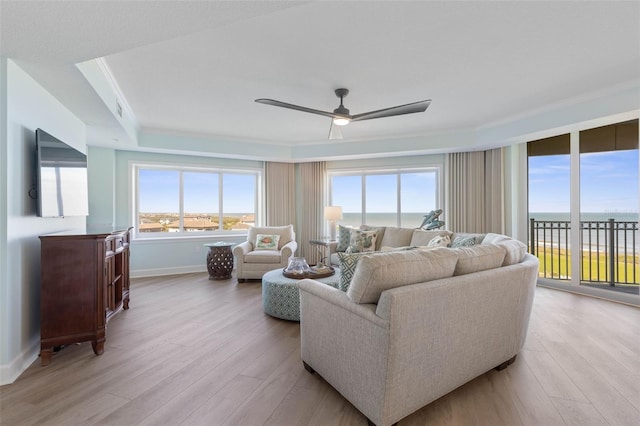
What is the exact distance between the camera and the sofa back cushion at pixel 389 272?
5.15 ft

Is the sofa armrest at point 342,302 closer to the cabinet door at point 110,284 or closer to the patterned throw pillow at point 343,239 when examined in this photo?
the cabinet door at point 110,284

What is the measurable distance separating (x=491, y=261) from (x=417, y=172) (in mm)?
4305

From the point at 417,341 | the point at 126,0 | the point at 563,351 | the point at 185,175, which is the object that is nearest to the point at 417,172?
the point at 563,351

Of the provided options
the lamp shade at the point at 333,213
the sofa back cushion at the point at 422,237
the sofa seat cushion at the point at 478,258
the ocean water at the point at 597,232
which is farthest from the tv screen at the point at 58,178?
the ocean water at the point at 597,232

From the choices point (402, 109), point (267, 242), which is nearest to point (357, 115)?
point (402, 109)

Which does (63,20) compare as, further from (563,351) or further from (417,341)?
(563,351)

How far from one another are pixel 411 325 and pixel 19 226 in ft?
9.28

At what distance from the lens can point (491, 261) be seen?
2.02 meters

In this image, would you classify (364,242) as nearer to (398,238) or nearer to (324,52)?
(398,238)

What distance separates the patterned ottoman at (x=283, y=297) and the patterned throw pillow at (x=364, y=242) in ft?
5.46

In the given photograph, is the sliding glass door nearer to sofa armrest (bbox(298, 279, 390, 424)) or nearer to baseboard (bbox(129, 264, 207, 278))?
sofa armrest (bbox(298, 279, 390, 424))

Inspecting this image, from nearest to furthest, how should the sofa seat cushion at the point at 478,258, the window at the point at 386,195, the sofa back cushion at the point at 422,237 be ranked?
the sofa seat cushion at the point at 478,258
the sofa back cushion at the point at 422,237
the window at the point at 386,195

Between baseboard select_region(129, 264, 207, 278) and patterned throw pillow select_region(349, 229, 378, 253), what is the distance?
2.93 metres

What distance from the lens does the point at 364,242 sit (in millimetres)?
4953
